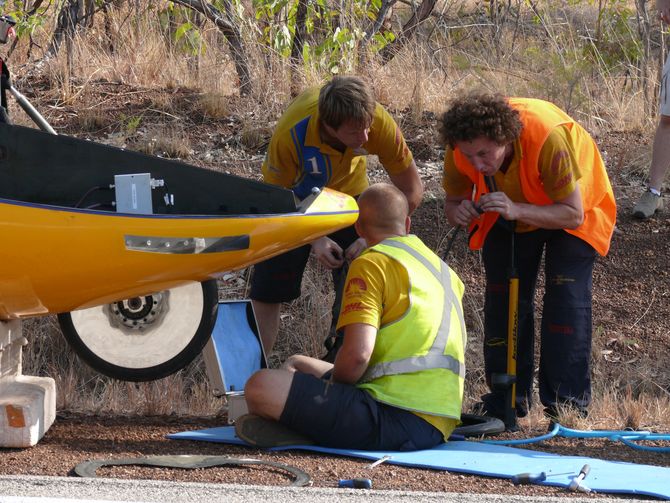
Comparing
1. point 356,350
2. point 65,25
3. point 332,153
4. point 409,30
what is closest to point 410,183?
point 332,153

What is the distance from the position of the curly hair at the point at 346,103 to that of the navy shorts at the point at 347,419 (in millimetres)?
1225

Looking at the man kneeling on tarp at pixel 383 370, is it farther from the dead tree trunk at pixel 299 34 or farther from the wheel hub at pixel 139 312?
the dead tree trunk at pixel 299 34

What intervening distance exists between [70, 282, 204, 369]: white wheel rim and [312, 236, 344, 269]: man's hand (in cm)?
65

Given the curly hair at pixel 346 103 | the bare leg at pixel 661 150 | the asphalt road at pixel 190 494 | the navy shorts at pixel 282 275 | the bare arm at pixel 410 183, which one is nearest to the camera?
the asphalt road at pixel 190 494

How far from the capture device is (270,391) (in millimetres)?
4434

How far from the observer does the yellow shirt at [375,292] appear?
14.0 feet

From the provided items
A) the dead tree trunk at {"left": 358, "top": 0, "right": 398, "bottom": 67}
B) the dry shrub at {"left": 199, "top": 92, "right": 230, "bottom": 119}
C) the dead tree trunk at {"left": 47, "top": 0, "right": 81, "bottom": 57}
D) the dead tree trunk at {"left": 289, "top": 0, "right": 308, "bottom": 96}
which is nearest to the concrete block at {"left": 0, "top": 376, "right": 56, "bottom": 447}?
the dry shrub at {"left": 199, "top": 92, "right": 230, "bottom": 119}

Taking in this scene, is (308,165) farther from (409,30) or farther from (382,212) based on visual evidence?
(409,30)

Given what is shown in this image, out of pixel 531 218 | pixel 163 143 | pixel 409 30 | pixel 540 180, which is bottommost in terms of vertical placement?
pixel 531 218

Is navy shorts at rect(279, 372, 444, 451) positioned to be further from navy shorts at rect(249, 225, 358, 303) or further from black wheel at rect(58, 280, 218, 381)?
navy shorts at rect(249, 225, 358, 303)

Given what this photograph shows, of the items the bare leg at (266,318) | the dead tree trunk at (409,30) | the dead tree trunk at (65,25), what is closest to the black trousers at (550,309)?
the bare leg at (266,318)

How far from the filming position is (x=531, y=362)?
5488 mm

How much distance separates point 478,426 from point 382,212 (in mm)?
1116

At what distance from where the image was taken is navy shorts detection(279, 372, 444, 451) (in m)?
4.36
